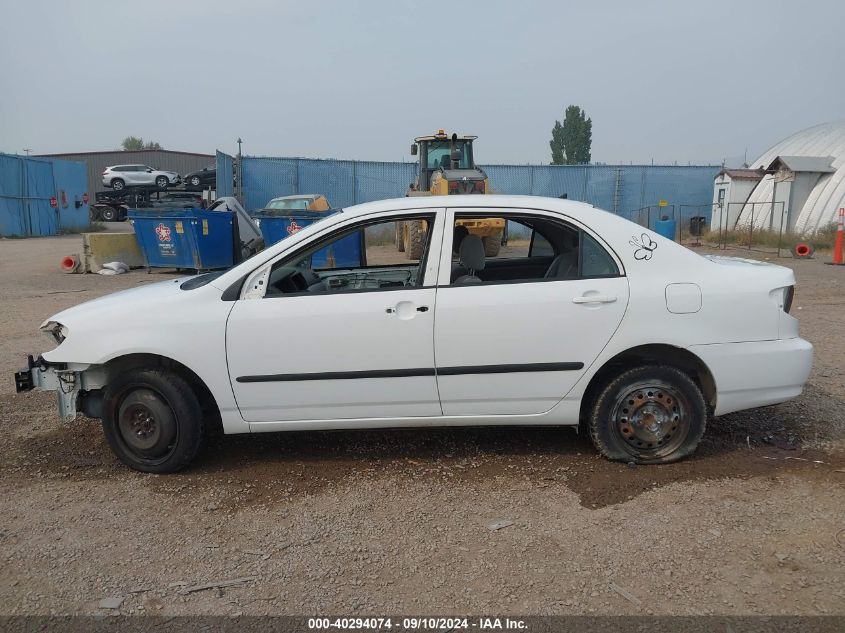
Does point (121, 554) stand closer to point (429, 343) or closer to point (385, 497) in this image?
point (385, 497)

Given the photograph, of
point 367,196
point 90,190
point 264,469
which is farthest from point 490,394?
point 90,190

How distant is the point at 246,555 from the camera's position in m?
3.30

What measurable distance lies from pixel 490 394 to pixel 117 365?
90.1 inches

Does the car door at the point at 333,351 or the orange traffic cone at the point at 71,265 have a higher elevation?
the car door at the point at 333,351

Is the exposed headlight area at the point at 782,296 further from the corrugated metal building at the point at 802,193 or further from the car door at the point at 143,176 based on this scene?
the car door at the point at 143,176

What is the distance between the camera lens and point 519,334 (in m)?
3.93

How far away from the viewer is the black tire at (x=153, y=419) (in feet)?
13.3

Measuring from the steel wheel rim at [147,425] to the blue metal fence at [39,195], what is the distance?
93.5ft

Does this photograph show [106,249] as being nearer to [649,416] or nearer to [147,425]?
[147,425]

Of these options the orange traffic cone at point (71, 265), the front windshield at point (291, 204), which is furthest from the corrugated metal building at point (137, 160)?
the orange traffic cone at point (71, 265)

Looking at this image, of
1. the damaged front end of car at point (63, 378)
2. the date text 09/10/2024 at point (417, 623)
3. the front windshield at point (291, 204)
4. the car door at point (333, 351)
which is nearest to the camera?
the date text 09/10/2024 at point (417, 623)

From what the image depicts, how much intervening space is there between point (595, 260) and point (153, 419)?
9.31 feet

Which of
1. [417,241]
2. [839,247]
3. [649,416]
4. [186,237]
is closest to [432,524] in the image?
[649,416]

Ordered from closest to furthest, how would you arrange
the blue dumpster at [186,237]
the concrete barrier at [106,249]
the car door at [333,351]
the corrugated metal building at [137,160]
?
the car door at [333,351]
the blue dumpster at [186,237]
the concrete barrier at [106,249]
the corrugated metal building at [137,160]
